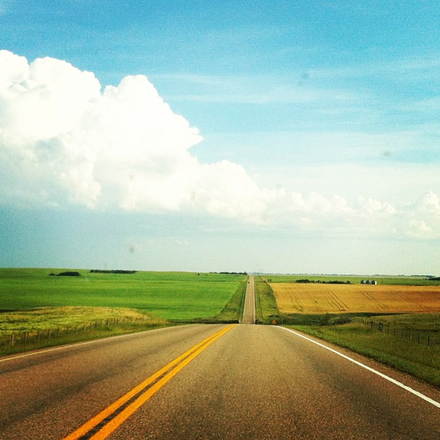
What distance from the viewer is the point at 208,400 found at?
642 cm

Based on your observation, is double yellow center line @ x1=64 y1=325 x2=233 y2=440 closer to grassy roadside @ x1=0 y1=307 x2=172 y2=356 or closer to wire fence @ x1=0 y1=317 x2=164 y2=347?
grassy roadside @ x1=0 y1=307 x2=172 y2=356

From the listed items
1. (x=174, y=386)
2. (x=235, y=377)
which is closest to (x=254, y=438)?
(x=174, y=386)

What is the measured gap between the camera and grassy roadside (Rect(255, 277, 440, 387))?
11.3 m

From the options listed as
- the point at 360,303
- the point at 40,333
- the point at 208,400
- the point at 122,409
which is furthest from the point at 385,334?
the point at 360,303

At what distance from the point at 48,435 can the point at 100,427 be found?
60 cm

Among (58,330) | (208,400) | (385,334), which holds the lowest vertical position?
(385,334)

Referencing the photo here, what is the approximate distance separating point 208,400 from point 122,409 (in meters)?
1.40

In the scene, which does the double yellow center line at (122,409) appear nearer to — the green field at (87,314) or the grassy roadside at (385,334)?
the grassy roadside at (385,334)

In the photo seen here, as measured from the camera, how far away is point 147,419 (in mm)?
5363

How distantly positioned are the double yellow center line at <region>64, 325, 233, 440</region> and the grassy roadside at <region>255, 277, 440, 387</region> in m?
5.65

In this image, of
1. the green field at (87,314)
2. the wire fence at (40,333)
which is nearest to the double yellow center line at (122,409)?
the green field at (87,314)

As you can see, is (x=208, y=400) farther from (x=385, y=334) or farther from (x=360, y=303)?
(x=360, y=303)

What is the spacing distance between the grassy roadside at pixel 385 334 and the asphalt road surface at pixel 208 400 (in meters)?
1.51

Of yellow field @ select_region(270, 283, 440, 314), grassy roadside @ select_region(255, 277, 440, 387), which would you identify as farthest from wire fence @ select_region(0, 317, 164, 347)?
yellow field @ select_region(270, 283, 440, 314)
